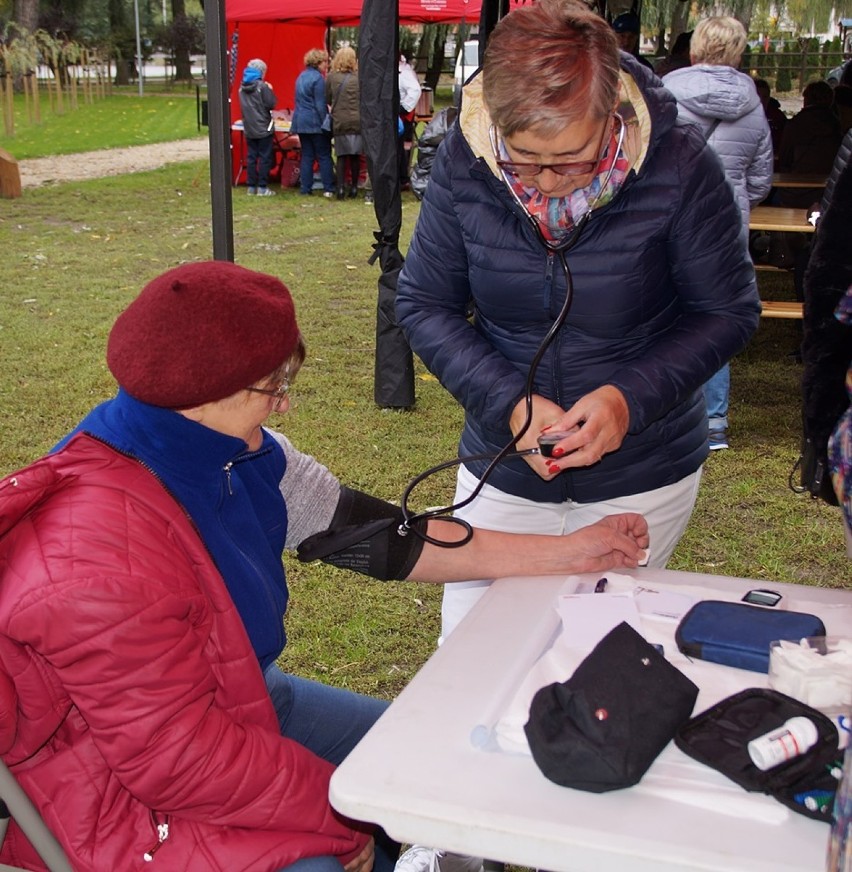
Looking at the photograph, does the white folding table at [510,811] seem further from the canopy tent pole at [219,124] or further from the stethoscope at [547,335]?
the canopy tent pole at [219,124]

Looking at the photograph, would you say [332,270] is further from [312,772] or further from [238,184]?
[312,772]

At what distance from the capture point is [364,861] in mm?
1712

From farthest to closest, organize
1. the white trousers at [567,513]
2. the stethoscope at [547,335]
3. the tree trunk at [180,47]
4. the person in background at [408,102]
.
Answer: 1. the tree trunk at [180,47]
2. the person in background at [408,102]
3. the white trousers at [567,513]
4. the stethoscope at [547,335]

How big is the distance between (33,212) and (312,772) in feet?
36.2

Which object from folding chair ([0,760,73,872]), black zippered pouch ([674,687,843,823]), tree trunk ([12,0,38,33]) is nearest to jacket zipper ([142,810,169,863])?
folding chair ([0,760,73,872])

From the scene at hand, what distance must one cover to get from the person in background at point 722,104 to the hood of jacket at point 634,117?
117 inches

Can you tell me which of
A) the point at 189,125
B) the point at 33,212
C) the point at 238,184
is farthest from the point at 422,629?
the point at 189,125

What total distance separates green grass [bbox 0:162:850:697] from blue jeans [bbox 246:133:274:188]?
7.41ft

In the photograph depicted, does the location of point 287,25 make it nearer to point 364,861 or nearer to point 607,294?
point 607,294

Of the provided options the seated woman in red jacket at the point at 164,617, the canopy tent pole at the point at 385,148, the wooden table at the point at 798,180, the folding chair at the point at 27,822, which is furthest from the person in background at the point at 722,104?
the folding chair at the point at 27,822

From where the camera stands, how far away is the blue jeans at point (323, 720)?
196cm

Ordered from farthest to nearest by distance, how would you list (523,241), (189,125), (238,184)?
(189,125) → (238,184) → (523,241)

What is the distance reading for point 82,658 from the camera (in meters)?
1.37

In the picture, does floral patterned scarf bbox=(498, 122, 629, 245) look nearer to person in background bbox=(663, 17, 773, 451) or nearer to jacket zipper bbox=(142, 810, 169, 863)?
jacket zipper bbox=(142, 810, 169, 863)
